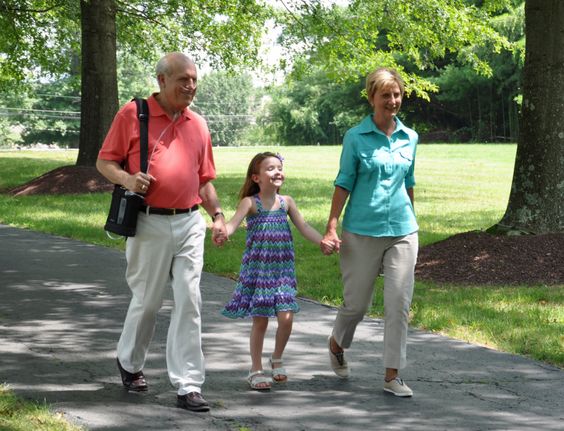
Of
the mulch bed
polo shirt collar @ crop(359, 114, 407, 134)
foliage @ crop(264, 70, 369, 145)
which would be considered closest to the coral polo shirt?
polo shirt collar @ crop(359, 114, 407, 134)

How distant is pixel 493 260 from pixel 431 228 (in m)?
4.97

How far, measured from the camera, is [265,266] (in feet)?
20.4

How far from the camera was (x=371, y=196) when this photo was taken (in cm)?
612

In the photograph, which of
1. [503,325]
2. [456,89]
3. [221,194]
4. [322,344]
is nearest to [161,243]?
[322,344]

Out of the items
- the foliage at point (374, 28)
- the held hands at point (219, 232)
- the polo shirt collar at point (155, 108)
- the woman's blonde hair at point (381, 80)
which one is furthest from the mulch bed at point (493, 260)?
the foliage at point (374, 28)

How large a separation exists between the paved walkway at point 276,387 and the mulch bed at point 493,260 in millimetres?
2204

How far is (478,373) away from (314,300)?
10.4 ft

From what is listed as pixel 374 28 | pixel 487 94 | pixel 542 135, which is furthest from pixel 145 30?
pixel 487 94

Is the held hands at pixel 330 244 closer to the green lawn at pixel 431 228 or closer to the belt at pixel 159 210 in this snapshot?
the belt at pixel 159 210

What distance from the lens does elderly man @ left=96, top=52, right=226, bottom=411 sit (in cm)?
565

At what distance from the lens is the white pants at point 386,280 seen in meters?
6.06

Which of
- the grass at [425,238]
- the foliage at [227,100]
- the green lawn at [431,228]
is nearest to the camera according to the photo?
the grass at [425,238]

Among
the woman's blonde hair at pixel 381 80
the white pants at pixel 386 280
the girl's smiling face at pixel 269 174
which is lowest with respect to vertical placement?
the white pants at pixel 386 280

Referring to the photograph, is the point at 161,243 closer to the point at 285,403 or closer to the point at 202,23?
the point at 285,403
